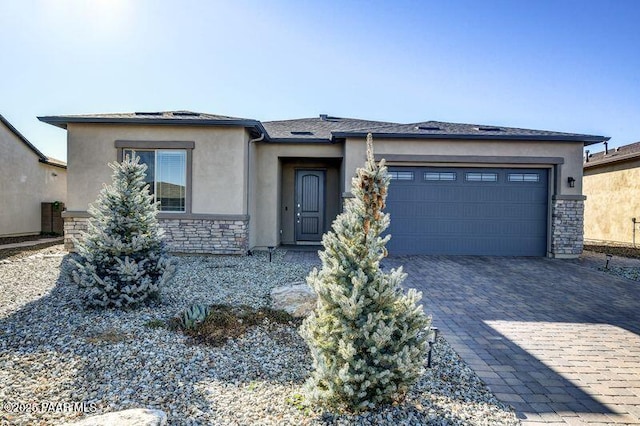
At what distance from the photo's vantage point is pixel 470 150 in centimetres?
1003

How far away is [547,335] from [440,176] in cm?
648

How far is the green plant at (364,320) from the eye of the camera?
7.76 ft

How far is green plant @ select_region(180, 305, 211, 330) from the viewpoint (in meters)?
4.01

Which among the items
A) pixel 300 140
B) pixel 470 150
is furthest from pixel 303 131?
pixel 470 150

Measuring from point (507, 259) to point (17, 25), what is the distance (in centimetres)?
1315

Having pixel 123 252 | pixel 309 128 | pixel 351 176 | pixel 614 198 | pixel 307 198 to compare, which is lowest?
pixel 123 252

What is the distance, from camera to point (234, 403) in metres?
2.70

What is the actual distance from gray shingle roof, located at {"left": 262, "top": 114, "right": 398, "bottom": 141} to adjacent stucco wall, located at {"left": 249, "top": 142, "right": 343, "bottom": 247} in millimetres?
295

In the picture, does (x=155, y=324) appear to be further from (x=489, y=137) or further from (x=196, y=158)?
(x=489, y=137)

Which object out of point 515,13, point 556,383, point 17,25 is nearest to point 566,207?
point 515,13

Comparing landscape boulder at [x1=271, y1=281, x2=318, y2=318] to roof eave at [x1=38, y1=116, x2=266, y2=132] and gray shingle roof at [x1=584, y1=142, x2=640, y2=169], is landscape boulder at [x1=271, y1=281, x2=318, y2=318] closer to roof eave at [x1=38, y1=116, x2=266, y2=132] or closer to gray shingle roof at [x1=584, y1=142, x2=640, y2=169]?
roof eave at [x1=38, y1=116, x2=266, y2=132]

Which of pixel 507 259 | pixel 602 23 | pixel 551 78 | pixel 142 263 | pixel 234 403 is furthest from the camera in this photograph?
pixel 551 78

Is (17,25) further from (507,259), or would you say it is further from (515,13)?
(507,259)

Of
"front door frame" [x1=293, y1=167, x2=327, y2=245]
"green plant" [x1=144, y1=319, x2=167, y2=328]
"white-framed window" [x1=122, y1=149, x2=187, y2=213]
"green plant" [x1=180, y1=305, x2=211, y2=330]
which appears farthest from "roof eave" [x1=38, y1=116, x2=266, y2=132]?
"green plant" [x1=144, y1=319, x2=167, y2=328]
